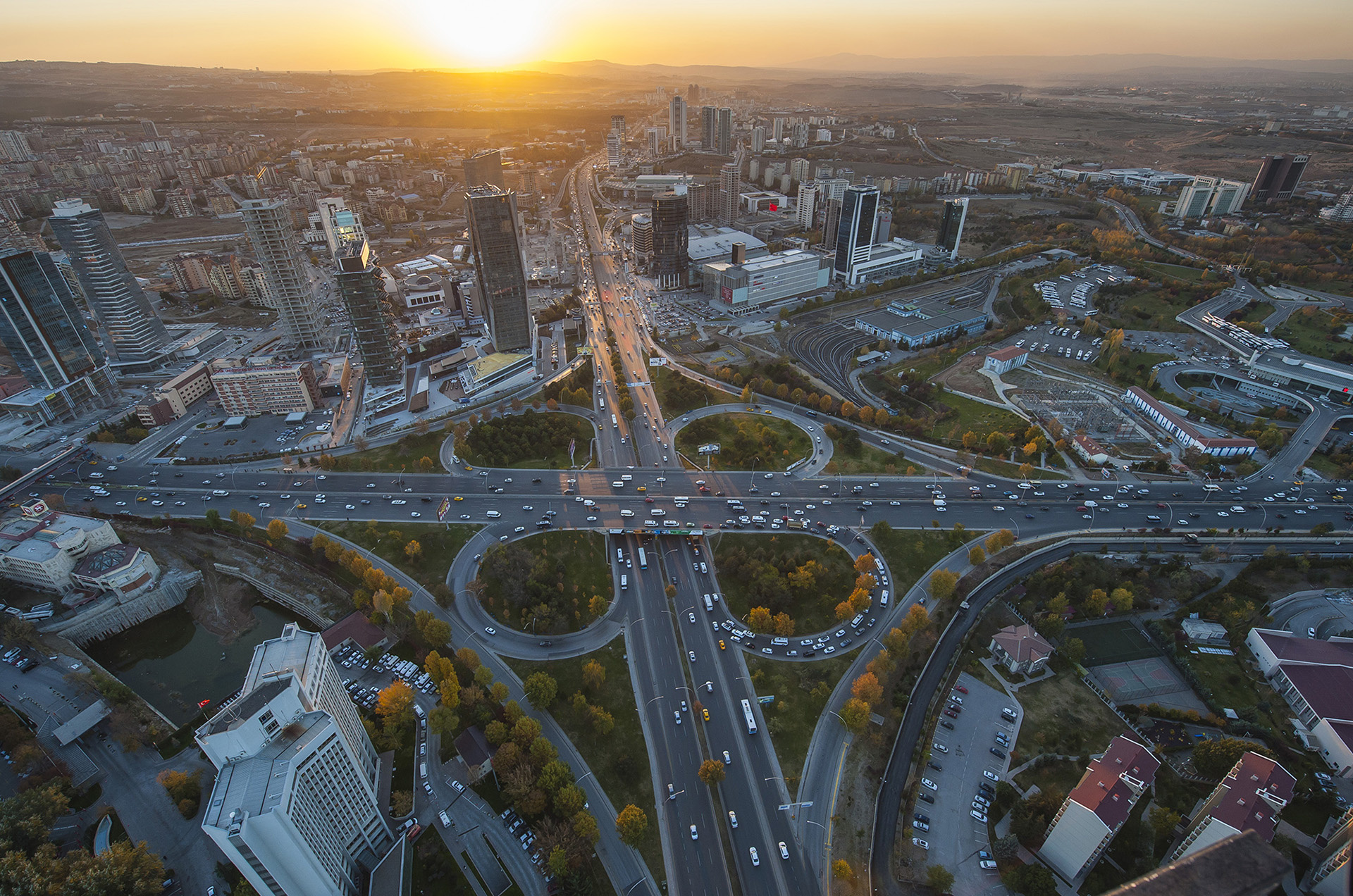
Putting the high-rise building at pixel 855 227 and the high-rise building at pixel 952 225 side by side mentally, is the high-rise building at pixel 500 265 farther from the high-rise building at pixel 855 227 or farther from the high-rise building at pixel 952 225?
the high-rise building at pixel 952 225

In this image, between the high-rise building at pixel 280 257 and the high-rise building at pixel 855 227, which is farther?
the high-rise building at pixel 855 227

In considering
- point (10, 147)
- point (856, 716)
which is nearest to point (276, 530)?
point (856, 716)

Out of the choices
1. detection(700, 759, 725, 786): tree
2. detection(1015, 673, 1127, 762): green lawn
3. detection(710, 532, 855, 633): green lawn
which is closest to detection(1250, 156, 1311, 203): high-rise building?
detection(1015, 673, 1127, 762): green lawn

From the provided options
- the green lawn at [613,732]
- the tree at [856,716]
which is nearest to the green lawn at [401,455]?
the green lawn at [613,732]

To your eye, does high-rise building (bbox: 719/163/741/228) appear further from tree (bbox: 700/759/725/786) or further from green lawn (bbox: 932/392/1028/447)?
tree (bbox: 700/759/725/786)

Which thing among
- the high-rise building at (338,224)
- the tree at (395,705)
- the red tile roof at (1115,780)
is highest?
the high-rise building at (338,224)

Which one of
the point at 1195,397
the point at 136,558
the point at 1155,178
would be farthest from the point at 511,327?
the point at 1155,178

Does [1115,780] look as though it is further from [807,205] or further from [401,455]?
[807,205]

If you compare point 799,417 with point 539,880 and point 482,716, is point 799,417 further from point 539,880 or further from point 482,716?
point 539,880
